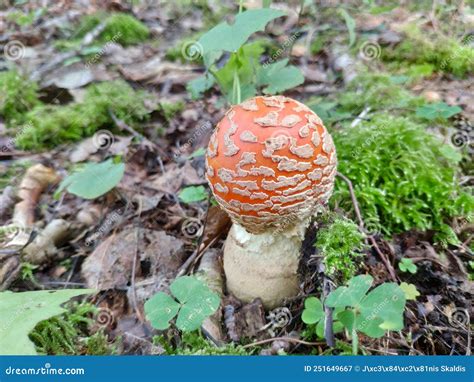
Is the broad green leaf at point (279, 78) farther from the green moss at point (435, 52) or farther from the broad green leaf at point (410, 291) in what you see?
the green moss at point (435, 52)

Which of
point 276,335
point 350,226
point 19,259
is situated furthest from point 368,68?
point 19,259

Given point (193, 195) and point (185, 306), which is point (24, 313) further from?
point (193, 195)

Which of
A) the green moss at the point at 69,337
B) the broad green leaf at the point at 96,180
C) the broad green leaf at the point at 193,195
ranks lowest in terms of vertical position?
the green moss at the point at 69,337

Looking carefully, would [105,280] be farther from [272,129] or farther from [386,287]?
[386,287]

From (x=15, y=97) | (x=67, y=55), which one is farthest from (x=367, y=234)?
(x=67, y=55)

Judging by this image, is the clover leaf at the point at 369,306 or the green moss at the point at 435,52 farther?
the green moss at the point at 435,52

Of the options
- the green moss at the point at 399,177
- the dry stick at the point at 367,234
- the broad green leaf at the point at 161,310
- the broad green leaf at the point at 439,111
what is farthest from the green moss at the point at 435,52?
the broad green leaf at the point at 161,310

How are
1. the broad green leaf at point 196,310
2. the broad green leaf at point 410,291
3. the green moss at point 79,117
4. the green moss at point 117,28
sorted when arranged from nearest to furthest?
the broad green leaf at point 196,310 → the broad green leaf at point 410,291 → the green moss at point 79,117 → the green moss at point 117,28
